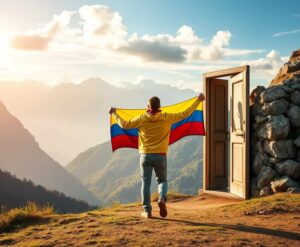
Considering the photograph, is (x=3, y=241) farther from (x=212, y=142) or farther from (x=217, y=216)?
(x=212, y=142)

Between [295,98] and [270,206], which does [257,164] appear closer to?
[295,98]

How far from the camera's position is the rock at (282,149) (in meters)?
10.6

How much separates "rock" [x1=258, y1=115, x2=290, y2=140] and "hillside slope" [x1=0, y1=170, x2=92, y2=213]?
78649 millimetres

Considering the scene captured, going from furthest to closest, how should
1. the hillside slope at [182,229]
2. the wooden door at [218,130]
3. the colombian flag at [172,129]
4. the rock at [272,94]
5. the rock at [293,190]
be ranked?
the wooden door at [218,130] → the rock at [272,94] → the colombian flag at [172,129] → the rock at [293,190] → the hillside slope at [182,229]

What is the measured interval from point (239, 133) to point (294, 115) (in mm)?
1439

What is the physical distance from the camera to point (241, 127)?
35.9 ft

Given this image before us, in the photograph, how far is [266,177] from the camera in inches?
413

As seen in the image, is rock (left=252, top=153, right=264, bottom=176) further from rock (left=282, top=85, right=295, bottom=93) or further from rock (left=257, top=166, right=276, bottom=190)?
rock (left=282, top=85, right=295, bottom=93)

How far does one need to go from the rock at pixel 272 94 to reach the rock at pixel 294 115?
425 millimetres

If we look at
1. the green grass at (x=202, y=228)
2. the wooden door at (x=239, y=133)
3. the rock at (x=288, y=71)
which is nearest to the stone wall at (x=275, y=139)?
the wooden door at (x=239, y=133)

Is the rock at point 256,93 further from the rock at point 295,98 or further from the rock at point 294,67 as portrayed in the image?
the rock at point 294,67

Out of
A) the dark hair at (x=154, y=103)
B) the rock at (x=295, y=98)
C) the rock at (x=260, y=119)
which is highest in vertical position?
the rock at (x=295, y=98)

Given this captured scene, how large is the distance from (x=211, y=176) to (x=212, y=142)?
102 cm

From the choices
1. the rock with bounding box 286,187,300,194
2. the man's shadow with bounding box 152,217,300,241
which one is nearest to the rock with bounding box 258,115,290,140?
the rock with bounding box 286,187,300,194
